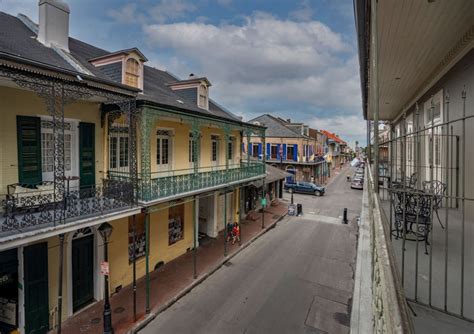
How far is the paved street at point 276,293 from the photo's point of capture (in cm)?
859

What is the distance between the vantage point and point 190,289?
10648 millimetres

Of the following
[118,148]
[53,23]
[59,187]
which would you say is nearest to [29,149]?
[59,187]

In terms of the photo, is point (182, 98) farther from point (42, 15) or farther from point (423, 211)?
point (423, 211)

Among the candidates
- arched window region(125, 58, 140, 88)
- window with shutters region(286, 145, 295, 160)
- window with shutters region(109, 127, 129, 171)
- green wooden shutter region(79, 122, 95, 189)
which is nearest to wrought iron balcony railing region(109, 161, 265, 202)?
window with shutters region(109, 127, 129, 171)

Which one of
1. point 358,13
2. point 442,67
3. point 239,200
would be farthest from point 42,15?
point 239,200

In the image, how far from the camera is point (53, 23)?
30.3ft

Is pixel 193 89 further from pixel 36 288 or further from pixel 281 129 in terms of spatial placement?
pixel 281 129

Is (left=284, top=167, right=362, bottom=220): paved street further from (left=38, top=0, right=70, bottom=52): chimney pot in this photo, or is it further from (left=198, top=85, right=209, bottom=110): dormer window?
(left=38, top=0, right=70, bottom=52): chimney pot

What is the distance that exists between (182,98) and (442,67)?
11272 mm

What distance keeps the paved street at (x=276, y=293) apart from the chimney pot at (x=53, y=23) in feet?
32.6

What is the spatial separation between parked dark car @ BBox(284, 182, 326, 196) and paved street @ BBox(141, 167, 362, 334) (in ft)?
47.8

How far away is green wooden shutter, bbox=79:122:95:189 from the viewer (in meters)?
9.05

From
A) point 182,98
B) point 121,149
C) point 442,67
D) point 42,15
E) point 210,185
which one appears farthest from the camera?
point 182,98

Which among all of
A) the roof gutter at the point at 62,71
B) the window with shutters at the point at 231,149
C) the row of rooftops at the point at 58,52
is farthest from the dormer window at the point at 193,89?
the roof gutter at the point at 62,71
